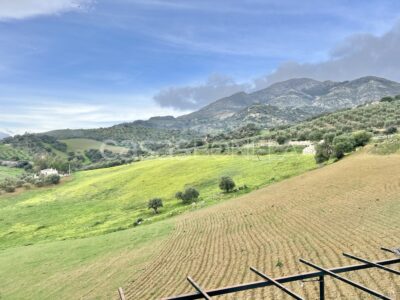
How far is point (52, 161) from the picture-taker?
167 m

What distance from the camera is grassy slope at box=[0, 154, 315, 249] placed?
60312mm

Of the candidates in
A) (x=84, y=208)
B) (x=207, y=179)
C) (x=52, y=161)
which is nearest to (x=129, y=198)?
(x=84, y=208)

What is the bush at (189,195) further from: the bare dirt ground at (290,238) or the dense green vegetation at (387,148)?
the dense green vegetation at (387,148)

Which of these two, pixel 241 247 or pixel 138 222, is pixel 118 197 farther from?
pixel 241 247

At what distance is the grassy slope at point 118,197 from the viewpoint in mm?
60312

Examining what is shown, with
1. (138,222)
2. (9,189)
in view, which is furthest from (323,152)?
(9,189)

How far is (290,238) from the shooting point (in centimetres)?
2747

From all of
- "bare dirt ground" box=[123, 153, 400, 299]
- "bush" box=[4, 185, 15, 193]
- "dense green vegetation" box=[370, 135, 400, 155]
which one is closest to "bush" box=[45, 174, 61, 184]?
"bush" box=[4, 185, 15, 193]

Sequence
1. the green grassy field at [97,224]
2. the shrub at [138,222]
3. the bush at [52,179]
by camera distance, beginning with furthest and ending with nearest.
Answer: the bush at [52,179] < the shrub at [138,222] < the green grassy field at [97,224]

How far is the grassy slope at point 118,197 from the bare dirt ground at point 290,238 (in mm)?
17689

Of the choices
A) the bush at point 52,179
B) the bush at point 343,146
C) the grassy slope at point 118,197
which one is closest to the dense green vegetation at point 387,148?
the bush at point 343,146

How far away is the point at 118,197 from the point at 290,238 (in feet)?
201

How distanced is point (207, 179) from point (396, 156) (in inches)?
1462

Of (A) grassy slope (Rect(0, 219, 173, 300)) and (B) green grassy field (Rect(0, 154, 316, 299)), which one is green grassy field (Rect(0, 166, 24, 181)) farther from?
(A) grassy slope (Rect(0, 219, 173, 300))
